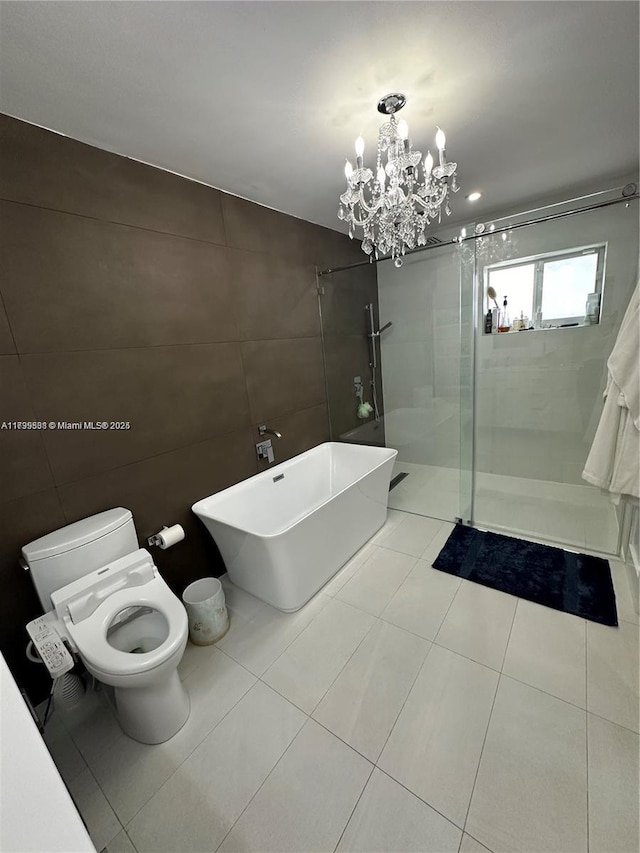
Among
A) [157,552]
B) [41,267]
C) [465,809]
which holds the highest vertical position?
[41,267]

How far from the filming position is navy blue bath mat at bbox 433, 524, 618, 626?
1780 mm

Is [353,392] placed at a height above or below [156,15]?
below

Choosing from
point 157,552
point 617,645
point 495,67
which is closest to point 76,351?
point 157,552

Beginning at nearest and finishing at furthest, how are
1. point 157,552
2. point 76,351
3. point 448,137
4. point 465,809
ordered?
point 465,809, point 76,351, point 448,137, point 157,552

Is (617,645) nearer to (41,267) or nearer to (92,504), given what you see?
(92,504)

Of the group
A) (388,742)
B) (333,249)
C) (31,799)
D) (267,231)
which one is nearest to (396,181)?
(267,231)

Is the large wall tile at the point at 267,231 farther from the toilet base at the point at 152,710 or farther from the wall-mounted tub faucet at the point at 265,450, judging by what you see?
the toilet base at the point at 152,710

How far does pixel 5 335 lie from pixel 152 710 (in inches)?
→ 63.1

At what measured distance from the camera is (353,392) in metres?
3.28

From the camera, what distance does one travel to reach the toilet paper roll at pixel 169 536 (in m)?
1.70

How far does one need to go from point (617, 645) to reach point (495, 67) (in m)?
2.53

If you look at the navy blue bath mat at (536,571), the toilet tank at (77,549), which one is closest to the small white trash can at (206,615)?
the toilet tank at (77,549)

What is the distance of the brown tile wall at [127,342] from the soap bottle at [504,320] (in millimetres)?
1908

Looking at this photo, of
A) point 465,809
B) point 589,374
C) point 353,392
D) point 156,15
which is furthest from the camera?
point 353,392
